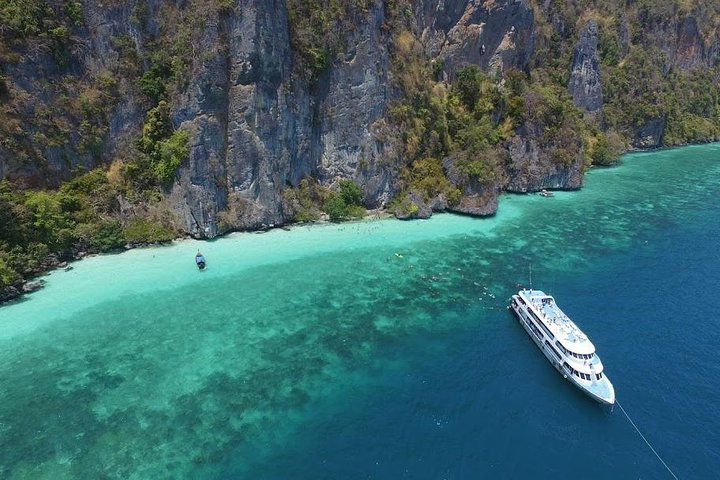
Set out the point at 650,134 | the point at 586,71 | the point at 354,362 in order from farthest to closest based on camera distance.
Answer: the point at 650,134 < the point at 586,71 < the point at 354,362

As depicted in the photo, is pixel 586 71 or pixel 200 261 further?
pixel 586 71

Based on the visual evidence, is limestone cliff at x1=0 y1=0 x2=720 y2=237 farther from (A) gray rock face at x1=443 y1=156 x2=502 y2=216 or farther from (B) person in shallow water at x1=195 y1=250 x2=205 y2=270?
(B) person in shallow water at x1=195 y1=250 x2=205 y2=270

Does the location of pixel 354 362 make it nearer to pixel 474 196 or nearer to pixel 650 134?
pixel 474 196

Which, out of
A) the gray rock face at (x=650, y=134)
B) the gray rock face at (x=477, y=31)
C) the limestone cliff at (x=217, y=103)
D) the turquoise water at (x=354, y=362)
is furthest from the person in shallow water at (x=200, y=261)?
the gray rock face at (x=650, y=134)

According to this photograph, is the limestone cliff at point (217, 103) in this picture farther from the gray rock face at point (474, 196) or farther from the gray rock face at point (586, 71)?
the gray rock face at point (586, 71)

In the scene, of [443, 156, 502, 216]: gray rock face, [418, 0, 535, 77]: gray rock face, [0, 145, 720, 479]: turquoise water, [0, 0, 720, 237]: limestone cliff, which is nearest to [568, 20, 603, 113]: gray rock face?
[418, 0, 535, 77]: gray rock face

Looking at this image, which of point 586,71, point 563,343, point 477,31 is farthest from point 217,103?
point 586,71

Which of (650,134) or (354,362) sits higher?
(650,134)
